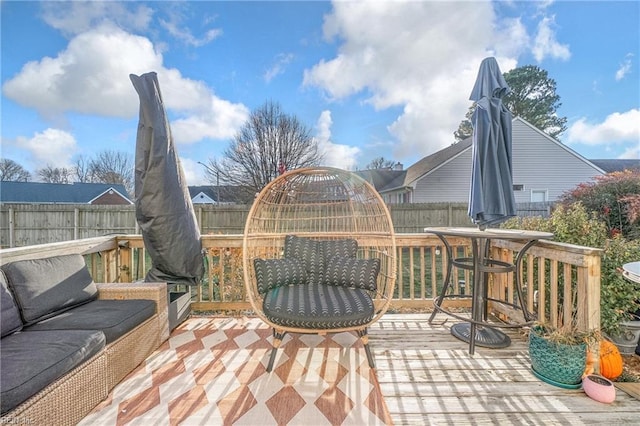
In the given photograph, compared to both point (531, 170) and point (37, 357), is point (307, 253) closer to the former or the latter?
point (37, 357)

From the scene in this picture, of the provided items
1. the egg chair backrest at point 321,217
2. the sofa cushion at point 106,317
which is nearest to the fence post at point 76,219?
the sofa cushion at point 106,317

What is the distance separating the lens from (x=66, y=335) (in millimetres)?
1619

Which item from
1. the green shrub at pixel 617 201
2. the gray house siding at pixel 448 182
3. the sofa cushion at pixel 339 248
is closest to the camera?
the sofa cushion at pixel 339 248

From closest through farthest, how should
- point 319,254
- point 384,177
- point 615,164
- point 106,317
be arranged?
1. point 106,317
2. point 319,254
3. point 615,164
4. point 384,177

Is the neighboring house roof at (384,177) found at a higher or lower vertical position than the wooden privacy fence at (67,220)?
higher

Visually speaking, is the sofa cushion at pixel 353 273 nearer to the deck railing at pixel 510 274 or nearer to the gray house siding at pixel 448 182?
the deck railing at pixel 510 274

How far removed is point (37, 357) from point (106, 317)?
0.55 meters

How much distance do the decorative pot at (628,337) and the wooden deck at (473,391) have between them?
73 centimetres

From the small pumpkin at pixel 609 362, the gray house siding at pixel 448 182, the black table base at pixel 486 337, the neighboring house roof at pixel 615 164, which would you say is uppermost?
the neighboring house roof at pixel 615 164

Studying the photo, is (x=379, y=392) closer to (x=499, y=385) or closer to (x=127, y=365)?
(x=499, y=385)

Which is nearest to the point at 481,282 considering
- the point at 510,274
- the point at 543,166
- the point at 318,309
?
the point at 510,274

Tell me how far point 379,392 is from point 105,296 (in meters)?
2.36

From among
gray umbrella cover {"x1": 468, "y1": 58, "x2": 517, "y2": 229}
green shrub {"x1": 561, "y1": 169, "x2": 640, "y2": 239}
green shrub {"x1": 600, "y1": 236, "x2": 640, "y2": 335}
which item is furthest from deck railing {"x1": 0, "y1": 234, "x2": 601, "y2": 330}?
green shrub {"x1": 561, "y1": 169, "x2": 640, "y2": 239}

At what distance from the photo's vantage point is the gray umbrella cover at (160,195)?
252 cm
